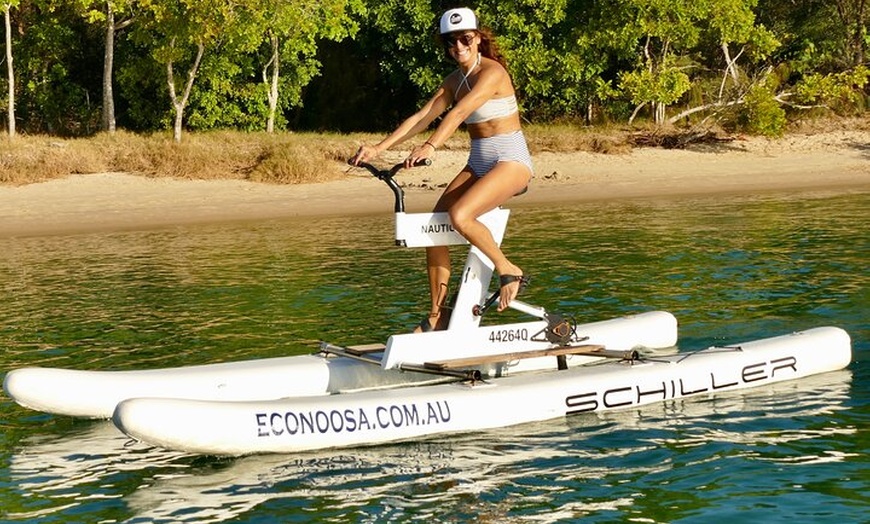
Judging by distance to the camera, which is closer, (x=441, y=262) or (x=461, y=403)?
(x=461, y=403)

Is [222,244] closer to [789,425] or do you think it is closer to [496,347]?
[496,347]

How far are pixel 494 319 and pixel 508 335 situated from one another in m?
4.59

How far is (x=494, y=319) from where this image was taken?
49.0 ft

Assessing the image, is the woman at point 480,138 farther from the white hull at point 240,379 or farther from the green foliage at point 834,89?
→ the green foliage at point 834,89

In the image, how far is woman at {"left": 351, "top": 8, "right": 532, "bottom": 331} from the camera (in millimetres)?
9883

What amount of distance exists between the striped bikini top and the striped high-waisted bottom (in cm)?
15

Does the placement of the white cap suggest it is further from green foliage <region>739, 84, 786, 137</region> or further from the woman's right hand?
green foliage <region>739, 84, 786, 137</region>

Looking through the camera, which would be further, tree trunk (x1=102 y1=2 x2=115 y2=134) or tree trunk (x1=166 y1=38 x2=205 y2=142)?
tree trunk (x1=102 y1=2 x2=115 y2=134)

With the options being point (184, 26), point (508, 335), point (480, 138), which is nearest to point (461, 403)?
point (508, 335)

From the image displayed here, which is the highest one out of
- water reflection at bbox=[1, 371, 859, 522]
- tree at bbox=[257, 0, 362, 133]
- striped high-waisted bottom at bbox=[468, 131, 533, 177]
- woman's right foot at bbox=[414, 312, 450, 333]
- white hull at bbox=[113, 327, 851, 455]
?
tree at bbox=[257, 0, 362, 133]

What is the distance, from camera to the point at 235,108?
113 feet

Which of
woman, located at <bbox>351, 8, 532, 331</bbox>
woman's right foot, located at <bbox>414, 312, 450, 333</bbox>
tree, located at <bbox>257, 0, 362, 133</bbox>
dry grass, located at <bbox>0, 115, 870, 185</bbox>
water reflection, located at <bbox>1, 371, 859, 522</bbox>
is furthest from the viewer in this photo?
tree, located at <bbox>257, 0, 362, 133</bbox>

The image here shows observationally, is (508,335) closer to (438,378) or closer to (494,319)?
(438,378)

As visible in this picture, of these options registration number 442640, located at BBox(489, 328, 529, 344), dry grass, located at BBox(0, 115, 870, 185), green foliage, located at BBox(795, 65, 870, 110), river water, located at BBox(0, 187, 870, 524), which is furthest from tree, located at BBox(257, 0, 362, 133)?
registration number 442640, located at BBox(489, 328, 529, 344)
